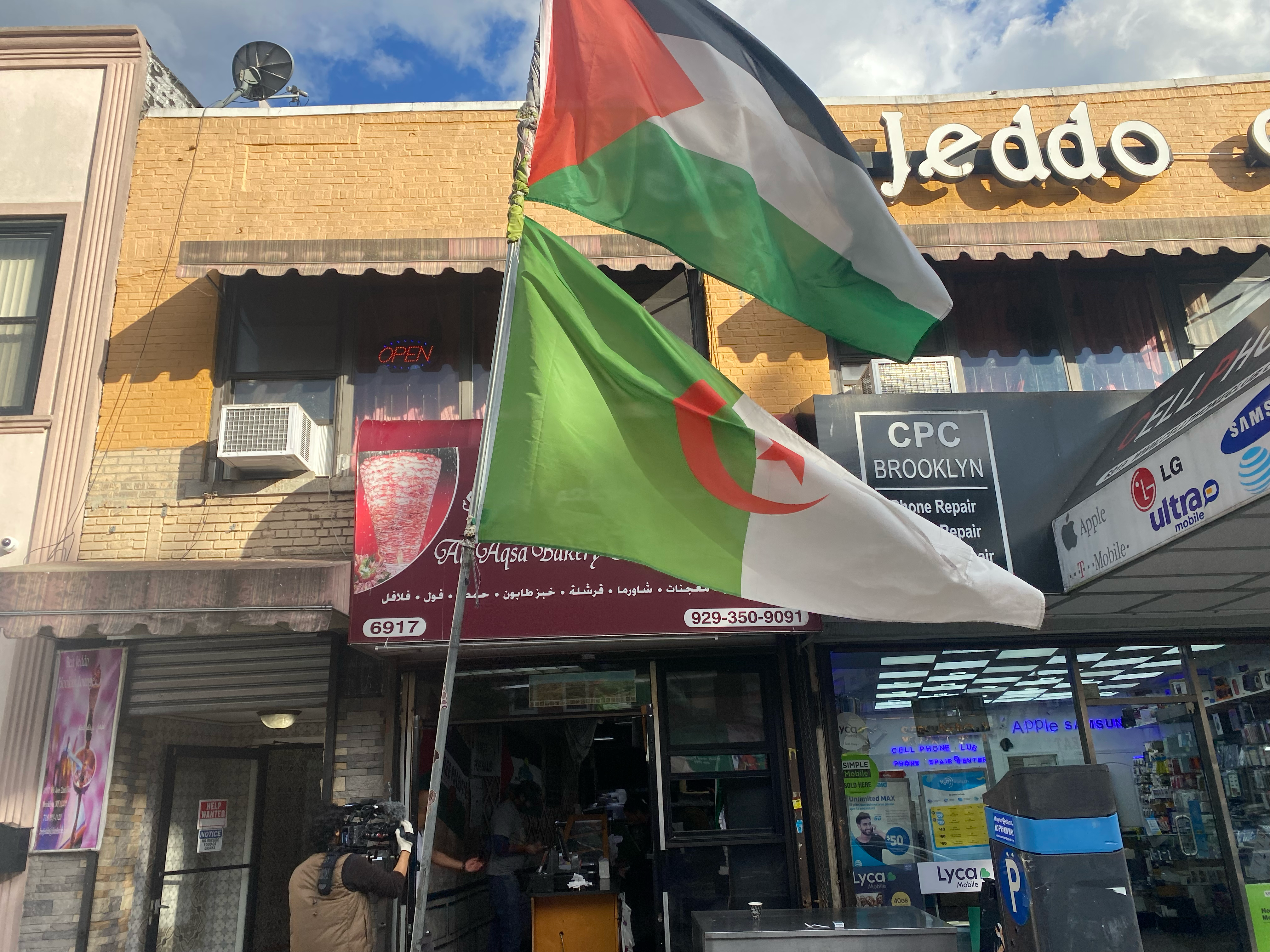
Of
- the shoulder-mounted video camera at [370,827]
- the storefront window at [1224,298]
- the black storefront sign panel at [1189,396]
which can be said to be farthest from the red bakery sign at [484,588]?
the storefront window at [1224,298]

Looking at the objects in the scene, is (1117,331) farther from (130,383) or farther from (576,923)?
(130,383)

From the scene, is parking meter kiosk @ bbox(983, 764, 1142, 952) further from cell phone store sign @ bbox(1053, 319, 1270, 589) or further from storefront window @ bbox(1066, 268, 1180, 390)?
storefront window @ bbox(1066, 268, 1180, 390)

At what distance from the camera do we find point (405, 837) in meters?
5.42

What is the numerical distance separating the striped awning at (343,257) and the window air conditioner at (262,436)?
1.15 metres

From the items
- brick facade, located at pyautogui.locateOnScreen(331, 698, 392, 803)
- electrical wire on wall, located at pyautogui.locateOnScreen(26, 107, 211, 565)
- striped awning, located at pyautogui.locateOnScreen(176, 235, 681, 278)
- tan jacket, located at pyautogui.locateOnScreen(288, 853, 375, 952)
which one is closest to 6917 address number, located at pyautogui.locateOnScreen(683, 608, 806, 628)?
brick facade, located at pyautogui.locateOnScreen(331, 698, 392, 803)

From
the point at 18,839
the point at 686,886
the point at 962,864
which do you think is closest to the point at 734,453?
the point at 686,886

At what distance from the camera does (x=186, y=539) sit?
7949 mm

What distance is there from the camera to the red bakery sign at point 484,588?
22.9 feet

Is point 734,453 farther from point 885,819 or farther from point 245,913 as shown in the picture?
point 245,913

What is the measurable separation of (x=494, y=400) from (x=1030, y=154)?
24.4 ft

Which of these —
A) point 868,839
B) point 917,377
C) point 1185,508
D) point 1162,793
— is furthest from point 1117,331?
point 868,839

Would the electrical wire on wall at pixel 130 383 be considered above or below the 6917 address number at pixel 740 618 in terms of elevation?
above

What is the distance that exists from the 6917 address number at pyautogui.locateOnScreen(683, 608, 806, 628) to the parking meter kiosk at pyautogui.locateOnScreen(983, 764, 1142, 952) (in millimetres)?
2035

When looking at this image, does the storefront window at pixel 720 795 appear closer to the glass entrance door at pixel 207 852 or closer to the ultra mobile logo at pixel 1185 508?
the ultra mobile logo at pixel 1185 508
